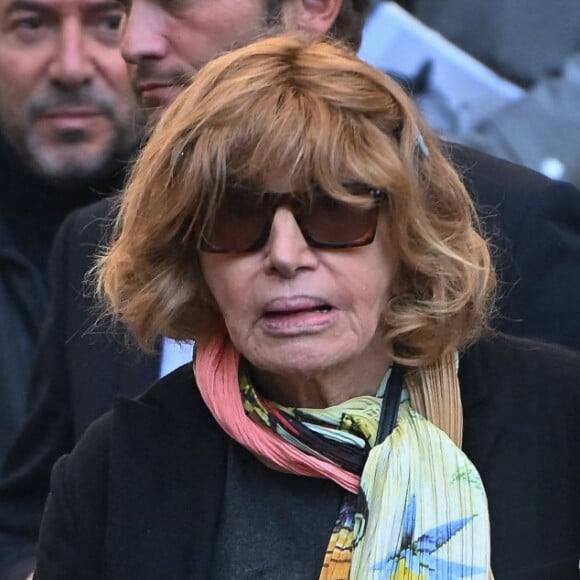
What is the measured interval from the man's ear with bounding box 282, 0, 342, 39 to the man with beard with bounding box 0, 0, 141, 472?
0.95m

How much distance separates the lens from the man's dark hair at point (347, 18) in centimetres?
289

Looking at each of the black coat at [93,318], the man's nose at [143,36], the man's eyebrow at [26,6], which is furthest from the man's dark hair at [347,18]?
the man's eyebrow at [26,6]

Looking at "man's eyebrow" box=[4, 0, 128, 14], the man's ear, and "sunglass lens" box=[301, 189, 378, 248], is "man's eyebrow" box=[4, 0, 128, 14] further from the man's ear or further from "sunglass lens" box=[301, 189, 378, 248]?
"sunglass lens" box=[301, 189, 378, 248]

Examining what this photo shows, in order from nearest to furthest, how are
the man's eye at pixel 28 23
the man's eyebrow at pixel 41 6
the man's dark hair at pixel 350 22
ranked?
the man's dark hair at pixel 350 22
the man's eyebrow at pixel 41 6
the man's eye at pixel 28 23

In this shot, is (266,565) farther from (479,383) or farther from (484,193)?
(484,193)

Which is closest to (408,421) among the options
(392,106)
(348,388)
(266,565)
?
(348,388)

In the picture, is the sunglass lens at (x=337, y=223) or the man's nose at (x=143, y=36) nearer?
the sunglass lens at (x=337, y=223)

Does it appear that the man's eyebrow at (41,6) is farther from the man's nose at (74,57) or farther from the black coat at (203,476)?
the black coat at (203,476)

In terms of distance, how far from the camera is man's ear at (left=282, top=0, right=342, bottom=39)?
2.88 metres

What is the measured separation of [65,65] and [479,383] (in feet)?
6.32

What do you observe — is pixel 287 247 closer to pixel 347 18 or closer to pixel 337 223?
pixel 337 223

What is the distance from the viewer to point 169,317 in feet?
7.64

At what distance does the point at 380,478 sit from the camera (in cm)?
211

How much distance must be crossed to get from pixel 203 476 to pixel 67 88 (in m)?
1.81
